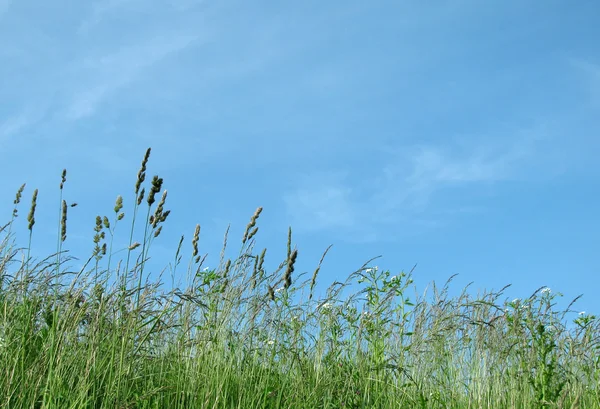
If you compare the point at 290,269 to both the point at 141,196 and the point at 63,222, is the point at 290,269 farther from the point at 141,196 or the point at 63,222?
the point at 63,222

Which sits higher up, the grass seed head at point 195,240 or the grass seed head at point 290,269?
the grass seed head at point 195,240

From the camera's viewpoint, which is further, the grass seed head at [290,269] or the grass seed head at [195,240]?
the grass seed head at [195,240]

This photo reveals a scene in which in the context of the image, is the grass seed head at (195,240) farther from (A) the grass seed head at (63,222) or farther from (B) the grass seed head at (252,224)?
(A) the grass seed head at (63,222)

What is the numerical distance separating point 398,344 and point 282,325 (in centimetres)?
124

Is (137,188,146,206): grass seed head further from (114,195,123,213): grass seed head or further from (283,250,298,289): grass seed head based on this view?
(283,250,298,289): grass seed head

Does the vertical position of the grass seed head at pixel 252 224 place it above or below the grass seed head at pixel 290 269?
above

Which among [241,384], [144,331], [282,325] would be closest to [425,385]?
[282,325]

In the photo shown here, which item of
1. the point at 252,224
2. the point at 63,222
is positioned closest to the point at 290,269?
the point at 252,224

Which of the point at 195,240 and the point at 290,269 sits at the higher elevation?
the point at 195,240

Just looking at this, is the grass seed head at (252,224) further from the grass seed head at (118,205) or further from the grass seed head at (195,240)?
the grass seed head at (118,205)

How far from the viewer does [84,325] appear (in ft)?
15.4

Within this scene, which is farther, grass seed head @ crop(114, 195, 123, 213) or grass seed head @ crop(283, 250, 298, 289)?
grass seed head @ crop(114, 195, 123, 213)

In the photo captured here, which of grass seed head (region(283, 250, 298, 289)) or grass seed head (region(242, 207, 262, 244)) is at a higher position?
grass seed head (region(242, 207, 262, 244))

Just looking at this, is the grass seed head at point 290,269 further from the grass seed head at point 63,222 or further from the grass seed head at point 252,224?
the grass seed head at point 63,222
